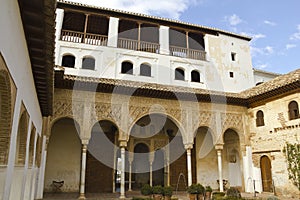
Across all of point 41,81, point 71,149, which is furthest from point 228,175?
point 41,81

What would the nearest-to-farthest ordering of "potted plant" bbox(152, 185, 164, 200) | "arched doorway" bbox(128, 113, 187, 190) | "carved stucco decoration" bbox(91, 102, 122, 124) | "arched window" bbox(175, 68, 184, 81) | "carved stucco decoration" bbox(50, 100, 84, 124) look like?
"potted plant" bbox(152, 185, 164, 200)
"carved stucco decoration" bbox(50, 100, 84, 124)
"carved stucco decoration" bbox(91, 102, 122, 124)
"arched doorway" bbox(128, 113, 187, 190)
"arched window" bbox(175, 68, 184, 81)

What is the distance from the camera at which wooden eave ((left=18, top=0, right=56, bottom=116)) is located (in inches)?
139

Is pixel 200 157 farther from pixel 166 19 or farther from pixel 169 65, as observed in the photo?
pixel 166 19

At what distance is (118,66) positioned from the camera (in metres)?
15.0

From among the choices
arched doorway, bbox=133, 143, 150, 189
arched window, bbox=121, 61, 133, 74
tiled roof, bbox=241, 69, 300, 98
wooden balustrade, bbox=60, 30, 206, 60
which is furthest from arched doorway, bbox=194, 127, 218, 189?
arched window, bbox=121, 61, 133, 74

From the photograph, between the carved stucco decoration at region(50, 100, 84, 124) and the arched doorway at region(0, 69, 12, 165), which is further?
the carved stucco decoration at region(50, 100, 84, 124)

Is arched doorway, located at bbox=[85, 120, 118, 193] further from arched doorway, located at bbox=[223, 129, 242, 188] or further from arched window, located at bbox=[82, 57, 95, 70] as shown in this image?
arched doorway, located at bbox=[223, 129, 242, 188]

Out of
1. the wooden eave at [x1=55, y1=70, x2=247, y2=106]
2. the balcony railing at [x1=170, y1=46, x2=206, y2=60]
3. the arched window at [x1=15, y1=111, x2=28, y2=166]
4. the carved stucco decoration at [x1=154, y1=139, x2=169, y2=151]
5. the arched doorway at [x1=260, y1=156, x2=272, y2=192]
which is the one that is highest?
the balcony railing at [x1=170, y1=46, x2=206, y2=60]

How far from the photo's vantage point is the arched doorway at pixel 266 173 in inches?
472

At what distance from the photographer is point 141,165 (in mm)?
15672

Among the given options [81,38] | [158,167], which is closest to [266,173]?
[158,167]

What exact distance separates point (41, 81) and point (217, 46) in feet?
43.7

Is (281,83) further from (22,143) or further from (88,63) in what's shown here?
(22,143)

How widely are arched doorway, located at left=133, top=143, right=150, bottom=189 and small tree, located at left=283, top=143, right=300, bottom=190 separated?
22.4 ft
